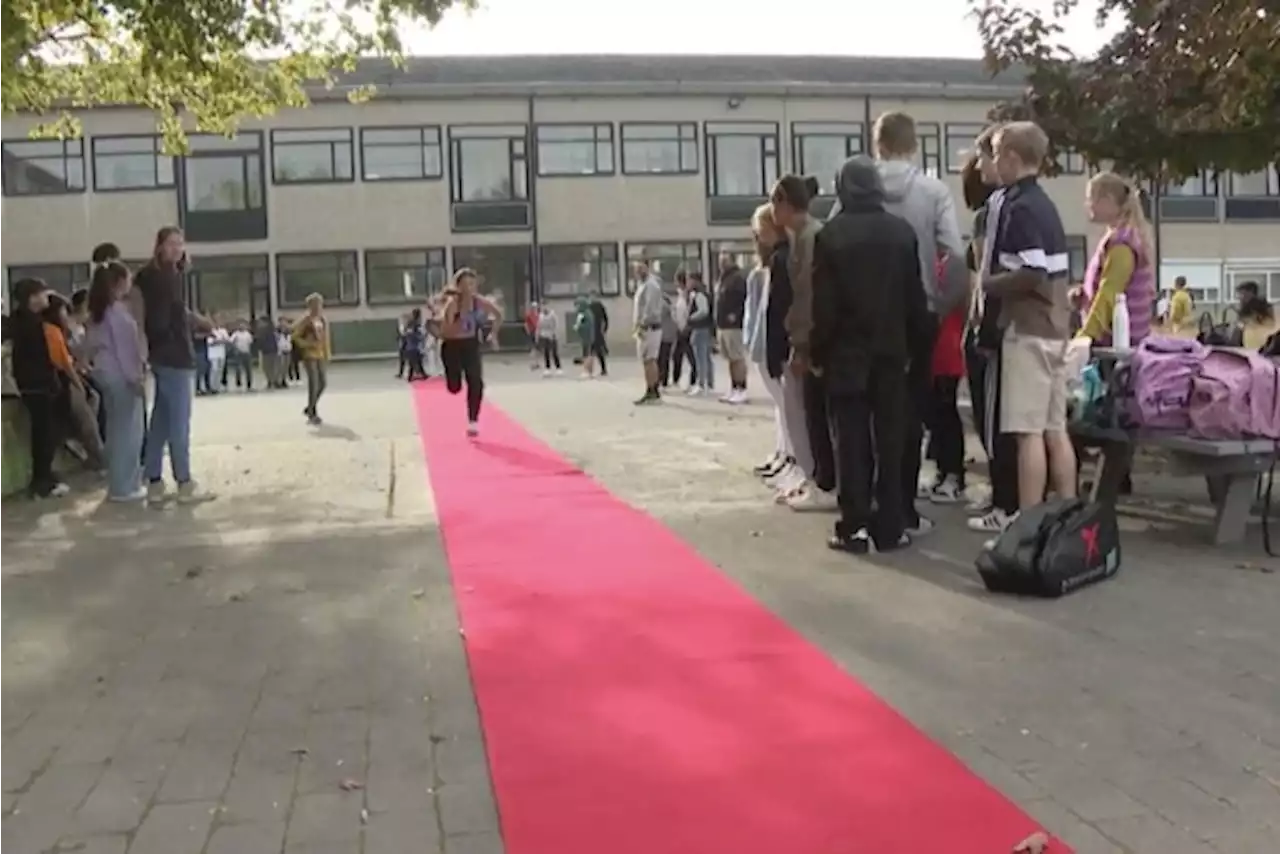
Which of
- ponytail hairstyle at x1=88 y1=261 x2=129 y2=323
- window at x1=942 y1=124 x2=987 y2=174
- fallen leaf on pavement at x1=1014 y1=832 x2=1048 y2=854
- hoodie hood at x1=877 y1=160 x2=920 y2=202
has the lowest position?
fallen leaf on pavement at x1=1014 y1=832 x2=1048 y2=854

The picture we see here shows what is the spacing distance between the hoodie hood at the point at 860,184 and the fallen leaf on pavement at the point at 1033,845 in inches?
171

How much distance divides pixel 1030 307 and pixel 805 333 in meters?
1.31

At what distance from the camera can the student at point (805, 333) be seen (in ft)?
26.6

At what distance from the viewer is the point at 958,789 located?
398cm

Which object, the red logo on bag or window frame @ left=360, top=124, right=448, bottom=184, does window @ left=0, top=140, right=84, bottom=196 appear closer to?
window frame @ left=360, top=124, right=448, bottom=184

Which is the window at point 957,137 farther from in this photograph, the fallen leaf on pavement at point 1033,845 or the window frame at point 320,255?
the fallen leaf on pavement at point 1033,845

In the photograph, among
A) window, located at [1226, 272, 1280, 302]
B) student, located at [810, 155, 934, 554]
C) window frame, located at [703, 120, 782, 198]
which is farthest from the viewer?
window, located at [1226, 272, 1280, 302]

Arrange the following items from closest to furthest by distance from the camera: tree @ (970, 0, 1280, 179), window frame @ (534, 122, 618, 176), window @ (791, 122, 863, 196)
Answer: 1. tree @ (970, 0, 1280, 179)
2. window frame @ (534, 122, 618, 176)
3. window @ (791, 122, 863, 196)

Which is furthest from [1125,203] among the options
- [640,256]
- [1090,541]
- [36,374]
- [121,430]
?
[640,256]

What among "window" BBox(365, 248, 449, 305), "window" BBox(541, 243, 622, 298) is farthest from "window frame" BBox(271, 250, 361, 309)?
"window" BBox(541, 243, 622, 298)

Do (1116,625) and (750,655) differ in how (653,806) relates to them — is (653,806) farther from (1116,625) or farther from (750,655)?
(1116,625)

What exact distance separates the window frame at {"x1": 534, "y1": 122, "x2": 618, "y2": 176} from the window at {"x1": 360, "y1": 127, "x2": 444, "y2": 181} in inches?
135

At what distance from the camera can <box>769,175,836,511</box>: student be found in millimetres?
8102

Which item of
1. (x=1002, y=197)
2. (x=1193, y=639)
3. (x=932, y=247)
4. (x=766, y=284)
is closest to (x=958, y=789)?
(x=1193, y=639)
